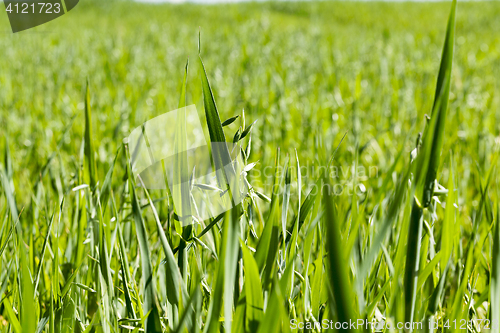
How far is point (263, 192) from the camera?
3.24ft

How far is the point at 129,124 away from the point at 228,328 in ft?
4.75

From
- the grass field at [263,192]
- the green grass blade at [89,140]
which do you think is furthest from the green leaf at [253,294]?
the green grass blade at [89,140]

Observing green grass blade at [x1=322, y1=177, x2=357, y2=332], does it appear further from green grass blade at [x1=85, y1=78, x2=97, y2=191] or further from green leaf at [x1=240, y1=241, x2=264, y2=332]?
green grass blade at [x1=85, y1=78, x2=97, y2=191]

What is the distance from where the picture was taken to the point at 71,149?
1.41 meters

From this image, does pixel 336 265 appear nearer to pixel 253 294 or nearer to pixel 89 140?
pixel 253 294

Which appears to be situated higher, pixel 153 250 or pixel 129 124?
pixel 129 124

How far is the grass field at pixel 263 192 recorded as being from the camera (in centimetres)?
35

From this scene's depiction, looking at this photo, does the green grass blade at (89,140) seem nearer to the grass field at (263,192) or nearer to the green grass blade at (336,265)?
the grass field at (263,192)

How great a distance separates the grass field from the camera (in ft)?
1.14

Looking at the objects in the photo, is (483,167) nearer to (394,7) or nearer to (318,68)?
(318,68)

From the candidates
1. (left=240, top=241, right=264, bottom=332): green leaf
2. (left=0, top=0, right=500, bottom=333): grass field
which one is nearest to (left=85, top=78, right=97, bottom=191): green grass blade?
(left=0, top=0, right=500, bottom=333): grass field

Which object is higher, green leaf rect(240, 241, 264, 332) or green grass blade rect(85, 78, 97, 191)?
green grass blade rect(85, 78, 97, 191)

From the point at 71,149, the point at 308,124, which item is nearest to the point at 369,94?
the point at 308,124

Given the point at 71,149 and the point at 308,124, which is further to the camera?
the point at 308,124
